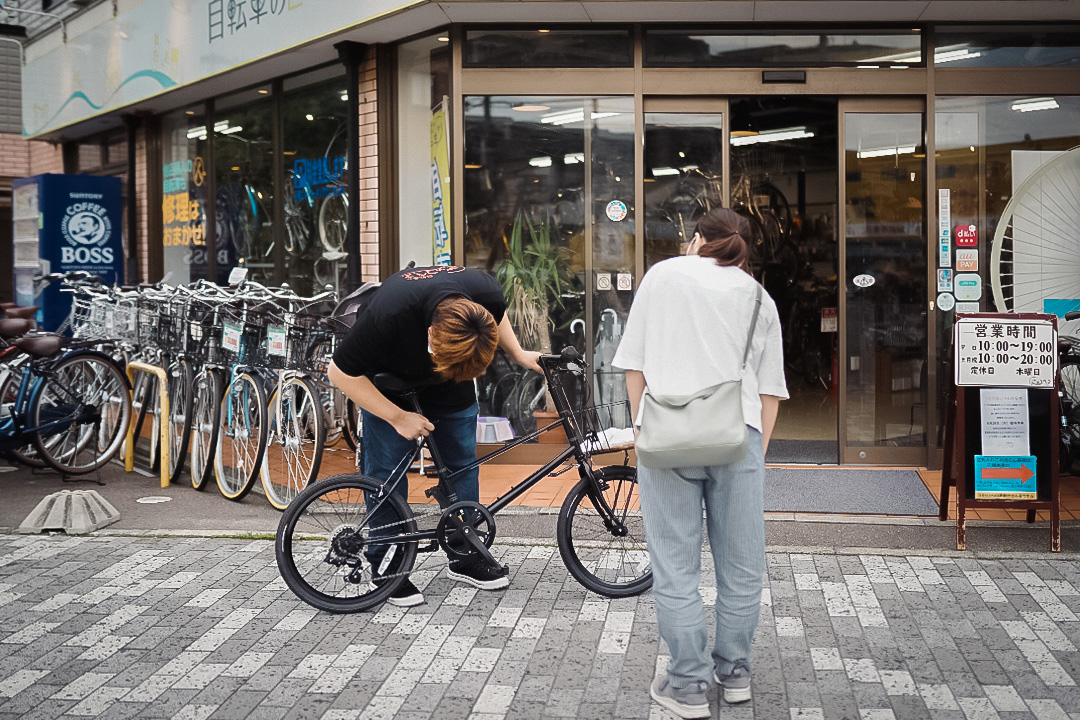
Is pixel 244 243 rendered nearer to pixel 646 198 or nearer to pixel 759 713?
pixel 646 198

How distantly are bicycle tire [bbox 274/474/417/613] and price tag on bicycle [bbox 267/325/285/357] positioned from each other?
2.15m

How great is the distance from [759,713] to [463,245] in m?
5.05

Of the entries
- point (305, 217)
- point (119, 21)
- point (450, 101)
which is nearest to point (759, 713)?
point (450, 101)

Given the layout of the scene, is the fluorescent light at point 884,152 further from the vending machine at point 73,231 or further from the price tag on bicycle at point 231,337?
the vending machine at point 73,231

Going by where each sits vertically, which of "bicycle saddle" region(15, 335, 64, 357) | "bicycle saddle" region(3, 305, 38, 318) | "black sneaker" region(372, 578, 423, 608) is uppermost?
"bicycle saddle" region(3, 305, 38, 318)

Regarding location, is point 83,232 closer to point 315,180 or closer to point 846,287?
point 315,180

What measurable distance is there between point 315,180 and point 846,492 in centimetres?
551

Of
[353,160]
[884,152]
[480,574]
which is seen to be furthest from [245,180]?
[480,574]

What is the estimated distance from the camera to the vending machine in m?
12.7

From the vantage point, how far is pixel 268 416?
267 inches

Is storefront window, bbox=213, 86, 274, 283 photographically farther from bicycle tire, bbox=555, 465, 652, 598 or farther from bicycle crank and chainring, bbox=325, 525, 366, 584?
bicycle tire, bbox=555, 465, 652, 598

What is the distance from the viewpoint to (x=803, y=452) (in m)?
8.62

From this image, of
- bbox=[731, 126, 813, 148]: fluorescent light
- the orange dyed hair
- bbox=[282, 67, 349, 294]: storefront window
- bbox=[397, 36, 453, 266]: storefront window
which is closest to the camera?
the orange dyed hair

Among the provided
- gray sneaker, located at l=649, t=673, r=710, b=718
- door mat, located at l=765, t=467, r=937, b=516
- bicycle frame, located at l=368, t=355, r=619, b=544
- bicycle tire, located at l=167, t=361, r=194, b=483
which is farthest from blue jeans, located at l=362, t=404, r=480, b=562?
bicycle tire, located at l=167, t=361, r=194, b=483
